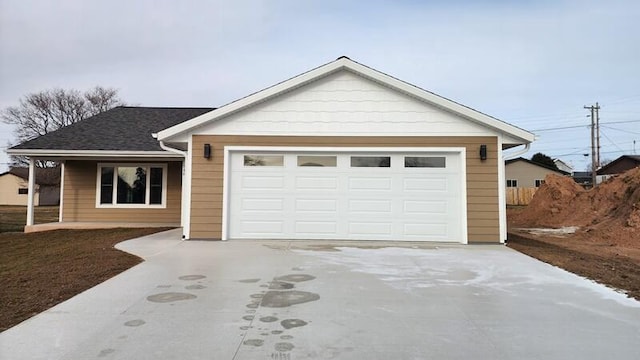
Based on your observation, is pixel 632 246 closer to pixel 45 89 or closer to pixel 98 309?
pixel 98 309

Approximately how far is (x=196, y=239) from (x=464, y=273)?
252 inches

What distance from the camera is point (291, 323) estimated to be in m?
4.45

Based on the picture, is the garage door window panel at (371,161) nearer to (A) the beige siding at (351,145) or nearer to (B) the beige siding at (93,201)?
(A) the beige siding at (351,145)

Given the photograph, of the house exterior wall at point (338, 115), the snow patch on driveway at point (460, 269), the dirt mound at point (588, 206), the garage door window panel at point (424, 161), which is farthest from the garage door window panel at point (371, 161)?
the dirt mound at point (588, 206)

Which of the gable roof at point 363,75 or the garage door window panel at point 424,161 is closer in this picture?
the gable roof at point 363,75

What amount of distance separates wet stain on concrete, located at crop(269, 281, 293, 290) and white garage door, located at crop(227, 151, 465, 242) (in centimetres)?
449

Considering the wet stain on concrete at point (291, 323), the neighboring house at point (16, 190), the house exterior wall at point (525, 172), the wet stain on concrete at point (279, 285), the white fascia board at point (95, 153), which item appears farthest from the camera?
the house exterior wall at point (525, 172)

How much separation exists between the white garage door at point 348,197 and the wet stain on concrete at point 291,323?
6.17 meters

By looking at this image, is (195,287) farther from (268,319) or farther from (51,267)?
(51,267)

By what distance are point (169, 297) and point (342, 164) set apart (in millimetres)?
6168

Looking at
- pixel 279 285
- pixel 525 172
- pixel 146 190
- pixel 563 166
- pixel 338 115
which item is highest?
pixel 563 166

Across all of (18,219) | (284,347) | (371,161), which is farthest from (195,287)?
(18,219)

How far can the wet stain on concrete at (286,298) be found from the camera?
5188 mm

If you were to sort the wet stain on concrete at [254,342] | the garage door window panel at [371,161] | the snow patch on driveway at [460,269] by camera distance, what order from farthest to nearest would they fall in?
the garage door window panel at [371,161] < the snow patch on driveway at [460,269] < the wet stain on concrete at [254,342]
